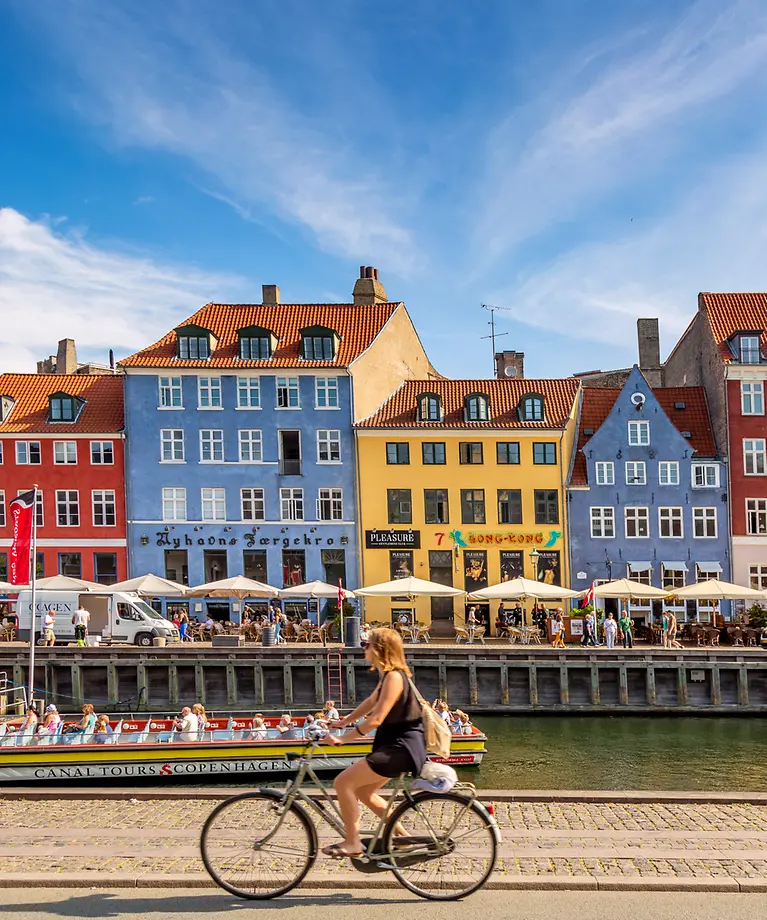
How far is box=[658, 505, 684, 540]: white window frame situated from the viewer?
142 feet

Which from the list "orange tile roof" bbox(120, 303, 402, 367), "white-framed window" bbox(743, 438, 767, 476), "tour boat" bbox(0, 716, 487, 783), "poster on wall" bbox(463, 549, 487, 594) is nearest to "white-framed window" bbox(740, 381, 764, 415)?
"white-framed window" bbox(743, 438, 767, 476)

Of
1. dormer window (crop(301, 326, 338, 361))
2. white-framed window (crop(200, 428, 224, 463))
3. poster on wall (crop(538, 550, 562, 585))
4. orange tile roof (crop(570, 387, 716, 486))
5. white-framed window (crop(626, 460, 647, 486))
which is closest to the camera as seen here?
poster on wall (crop(538, 550, 562, 585))

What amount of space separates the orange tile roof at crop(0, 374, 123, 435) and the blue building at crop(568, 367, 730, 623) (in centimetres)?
2327

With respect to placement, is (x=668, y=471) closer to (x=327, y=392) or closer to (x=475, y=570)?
(x=475, y=570)

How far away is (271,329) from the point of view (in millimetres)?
46875

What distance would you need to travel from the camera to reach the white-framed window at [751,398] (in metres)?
43.5

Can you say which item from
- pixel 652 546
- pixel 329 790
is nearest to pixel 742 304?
pixel 652 546

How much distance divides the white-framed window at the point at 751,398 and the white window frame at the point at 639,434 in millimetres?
4479

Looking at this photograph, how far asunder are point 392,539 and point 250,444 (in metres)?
8.40

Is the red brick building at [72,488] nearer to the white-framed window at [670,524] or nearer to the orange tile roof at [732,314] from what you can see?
the white-framed window at [670,524]

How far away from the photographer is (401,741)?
7473 millimetres

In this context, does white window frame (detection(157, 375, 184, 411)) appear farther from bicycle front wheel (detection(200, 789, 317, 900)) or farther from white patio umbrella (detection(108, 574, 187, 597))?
bicycle front wheel (detection(200, 789, 317, 900))

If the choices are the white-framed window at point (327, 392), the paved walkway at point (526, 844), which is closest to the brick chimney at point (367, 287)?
the white-framed window at point (327, 392)

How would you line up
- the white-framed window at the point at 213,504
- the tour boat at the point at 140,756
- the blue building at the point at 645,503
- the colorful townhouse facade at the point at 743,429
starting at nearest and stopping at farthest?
the tour boat at the point at 140,756 < the colorful townhouse facade at the point at 743,429 < the blue building at the point at 645,503 < the white-framed window at the point at 213,504
